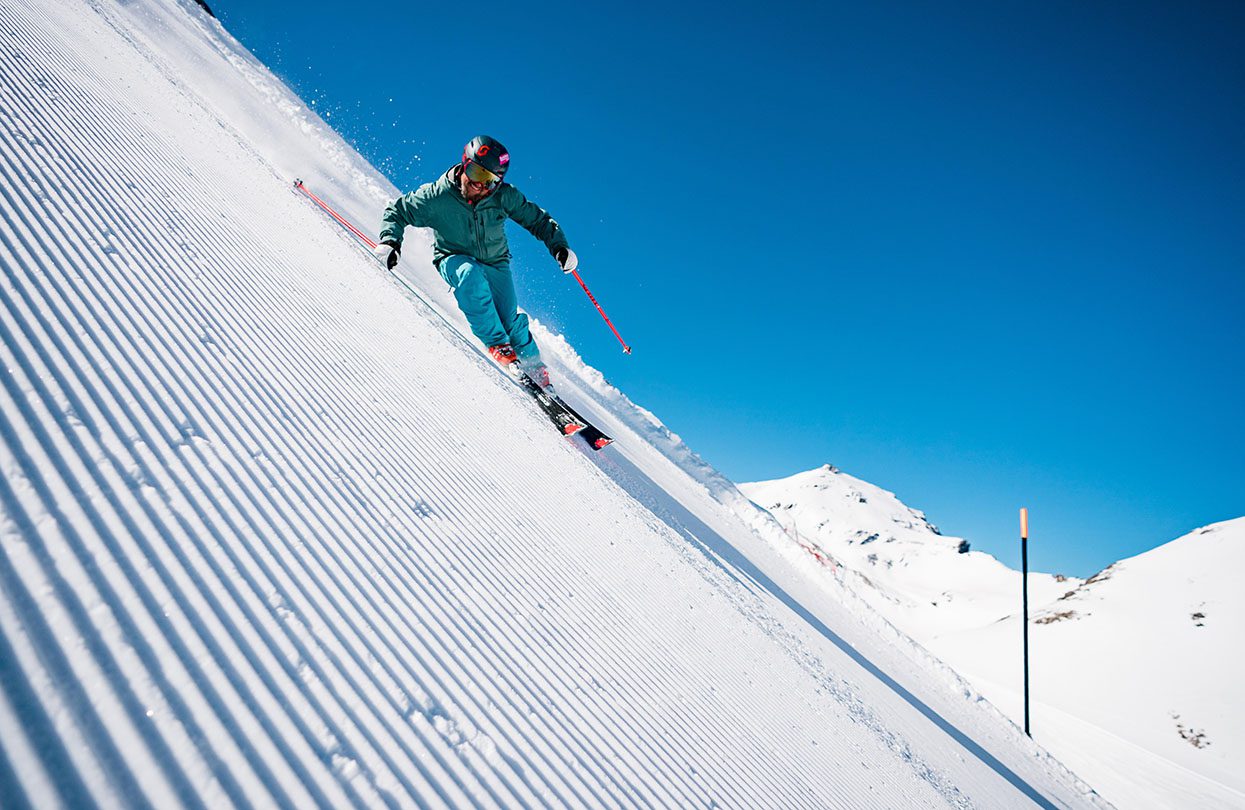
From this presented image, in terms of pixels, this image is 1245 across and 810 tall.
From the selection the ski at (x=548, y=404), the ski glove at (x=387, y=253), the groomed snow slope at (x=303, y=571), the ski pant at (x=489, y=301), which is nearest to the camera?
the groomed snow slope at (x=303, y=571)

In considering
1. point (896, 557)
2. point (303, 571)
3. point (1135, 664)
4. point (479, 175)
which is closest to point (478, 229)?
point (479, 175)

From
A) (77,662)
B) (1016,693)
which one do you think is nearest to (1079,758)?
(1016,693)

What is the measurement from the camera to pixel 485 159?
538 centimetres

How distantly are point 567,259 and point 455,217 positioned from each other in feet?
4.47

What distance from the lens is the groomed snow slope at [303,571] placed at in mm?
1143

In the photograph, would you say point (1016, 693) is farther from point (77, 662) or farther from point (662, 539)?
point (77, 662)

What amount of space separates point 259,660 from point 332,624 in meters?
0.27

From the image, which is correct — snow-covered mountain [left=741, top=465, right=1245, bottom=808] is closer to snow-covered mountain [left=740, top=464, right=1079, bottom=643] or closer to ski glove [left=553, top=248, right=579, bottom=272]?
snow-covered mountain [left=740, top=464, right=1079, bottom=643]

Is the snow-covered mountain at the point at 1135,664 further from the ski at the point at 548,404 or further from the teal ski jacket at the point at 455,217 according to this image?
the teal ski jacket at the point at 455,217

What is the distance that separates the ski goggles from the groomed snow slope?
1.61 metres

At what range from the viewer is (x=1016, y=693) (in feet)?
44.7

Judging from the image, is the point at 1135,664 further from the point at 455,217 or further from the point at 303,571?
the point at 303,571

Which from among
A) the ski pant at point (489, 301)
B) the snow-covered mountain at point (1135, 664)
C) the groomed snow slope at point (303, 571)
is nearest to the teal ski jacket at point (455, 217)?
the ski pant at point (489, 301)

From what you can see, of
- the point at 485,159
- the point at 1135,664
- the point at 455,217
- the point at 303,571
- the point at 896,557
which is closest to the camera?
the point at 303,571
